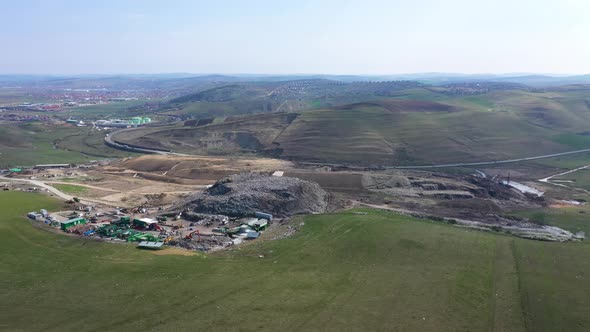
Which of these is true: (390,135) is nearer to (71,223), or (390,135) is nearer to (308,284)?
(71,223)

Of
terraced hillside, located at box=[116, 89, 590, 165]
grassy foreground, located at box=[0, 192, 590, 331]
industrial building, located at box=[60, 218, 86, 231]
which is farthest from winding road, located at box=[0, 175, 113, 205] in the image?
terraced hillside, located at box=[116, 89, 590, 165]

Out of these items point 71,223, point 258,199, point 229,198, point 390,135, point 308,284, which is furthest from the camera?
point 390,135

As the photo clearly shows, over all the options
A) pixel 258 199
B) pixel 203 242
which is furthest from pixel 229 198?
pixel 203 242

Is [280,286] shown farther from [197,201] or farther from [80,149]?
[80,149]

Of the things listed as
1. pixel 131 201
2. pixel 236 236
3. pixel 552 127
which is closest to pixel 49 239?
pixel 236 236

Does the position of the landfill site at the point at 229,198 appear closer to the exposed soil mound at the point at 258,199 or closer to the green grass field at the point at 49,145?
the exposed soil mound at the point at 258,199

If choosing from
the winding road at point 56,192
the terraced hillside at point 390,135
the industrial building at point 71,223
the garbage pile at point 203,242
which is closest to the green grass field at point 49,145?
the terraced hillside at point 390,135
